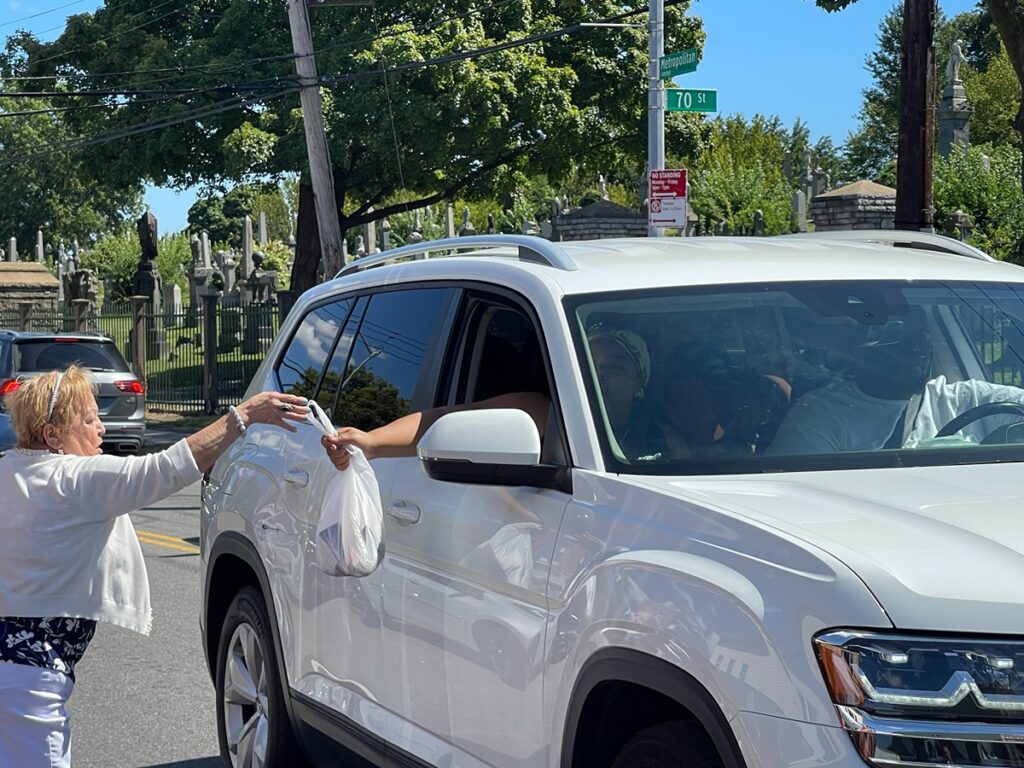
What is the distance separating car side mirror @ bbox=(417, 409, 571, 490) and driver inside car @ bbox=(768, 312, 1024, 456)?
23.6 inches

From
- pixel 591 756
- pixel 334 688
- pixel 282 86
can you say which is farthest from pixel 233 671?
pixel 282 86

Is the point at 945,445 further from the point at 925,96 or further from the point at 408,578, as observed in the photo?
the point at 925,96

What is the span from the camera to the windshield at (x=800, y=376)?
3.57 m

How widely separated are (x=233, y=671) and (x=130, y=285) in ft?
139

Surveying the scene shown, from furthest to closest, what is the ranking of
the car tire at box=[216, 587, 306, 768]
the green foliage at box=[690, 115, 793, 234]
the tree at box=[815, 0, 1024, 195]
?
1. the green foliage at box=[690, 115, 793, 234]
2. the tree at box=[815, 0, 1024, 195]
3. the car tire at box=[216, 587, 306, 768]

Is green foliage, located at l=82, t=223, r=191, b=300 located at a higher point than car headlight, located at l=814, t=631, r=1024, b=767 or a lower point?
lower

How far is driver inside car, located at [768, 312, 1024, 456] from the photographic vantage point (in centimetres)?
366

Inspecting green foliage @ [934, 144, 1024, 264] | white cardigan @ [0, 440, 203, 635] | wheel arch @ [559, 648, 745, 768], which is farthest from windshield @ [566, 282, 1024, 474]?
green foliage @ [934, 144, 1024, 264]

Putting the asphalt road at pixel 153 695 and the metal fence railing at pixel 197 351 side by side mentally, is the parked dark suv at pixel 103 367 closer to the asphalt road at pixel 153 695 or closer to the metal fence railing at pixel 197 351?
the metal fence railing at pixel 197 351

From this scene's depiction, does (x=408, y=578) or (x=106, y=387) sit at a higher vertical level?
(x=408, y=578)

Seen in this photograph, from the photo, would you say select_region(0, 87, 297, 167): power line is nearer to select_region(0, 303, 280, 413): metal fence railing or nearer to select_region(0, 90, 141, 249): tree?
select_region(0, 303, 280, 413): metal fence railing

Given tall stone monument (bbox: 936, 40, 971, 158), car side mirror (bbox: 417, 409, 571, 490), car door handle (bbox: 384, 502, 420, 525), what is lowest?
car door handle (bbox: 384, 502, 420, 525)

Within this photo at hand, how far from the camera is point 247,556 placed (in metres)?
5.41

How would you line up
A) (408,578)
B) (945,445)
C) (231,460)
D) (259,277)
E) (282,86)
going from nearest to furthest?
(945,445)
(408,578)
(231,460)
(282,86)
(259,277)
